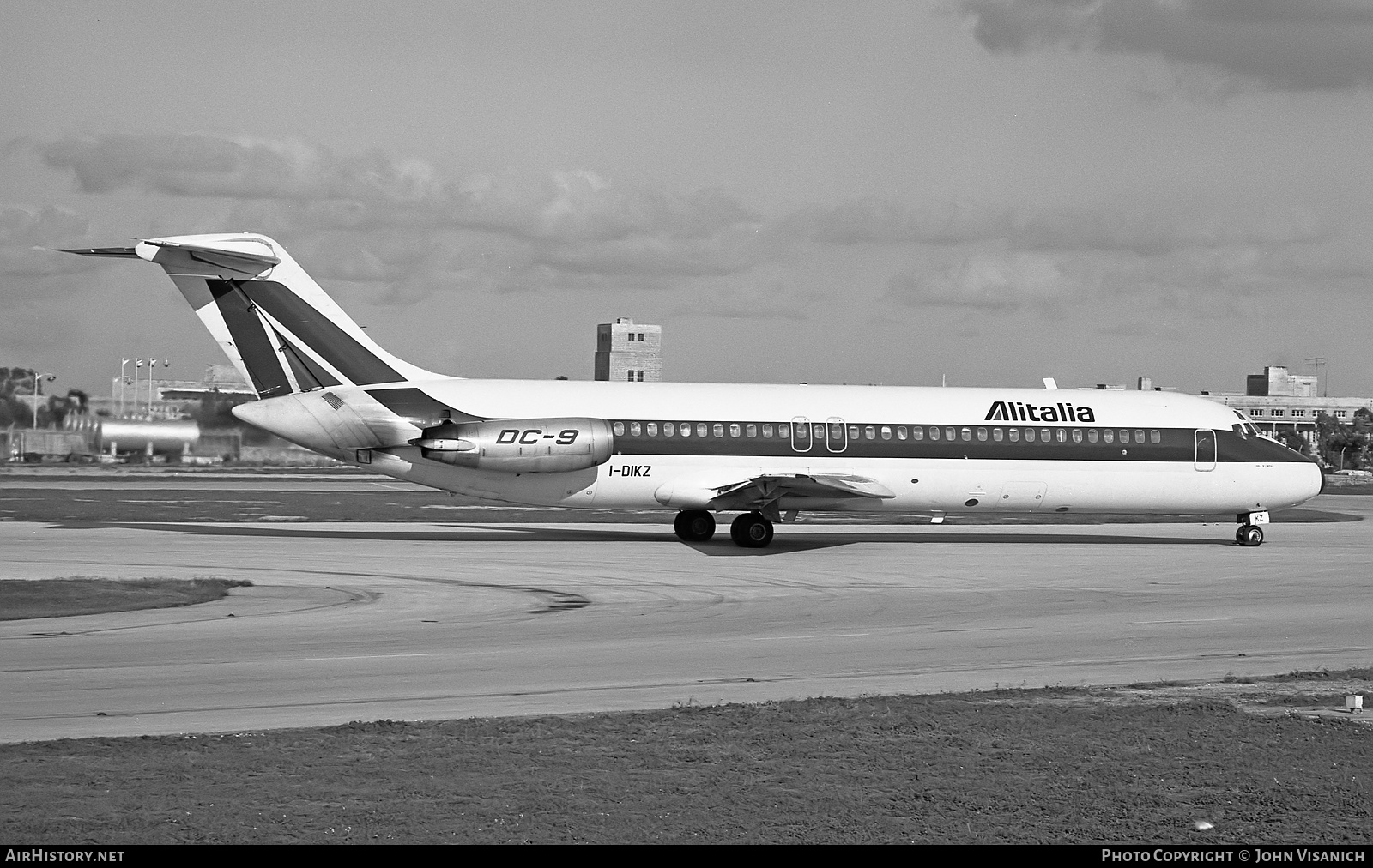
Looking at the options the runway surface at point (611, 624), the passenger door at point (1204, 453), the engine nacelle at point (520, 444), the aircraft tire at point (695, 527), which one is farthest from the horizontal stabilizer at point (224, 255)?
the passenger door at point (1204, 453)

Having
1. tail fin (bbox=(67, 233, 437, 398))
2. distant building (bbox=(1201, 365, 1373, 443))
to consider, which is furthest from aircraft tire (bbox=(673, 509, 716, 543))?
distant building (bbox=(1201, 365, 1373, 443))

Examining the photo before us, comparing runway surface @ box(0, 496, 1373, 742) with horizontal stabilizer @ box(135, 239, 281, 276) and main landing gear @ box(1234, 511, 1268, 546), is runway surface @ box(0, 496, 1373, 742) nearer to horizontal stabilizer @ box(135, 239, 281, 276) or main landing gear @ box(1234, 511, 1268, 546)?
A: main landing gear @ box(1234, 511, 1268, 546)

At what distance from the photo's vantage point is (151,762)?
9.17 meters

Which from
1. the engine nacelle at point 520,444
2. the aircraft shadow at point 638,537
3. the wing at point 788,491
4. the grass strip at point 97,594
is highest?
the engine nacelle at point 520,444

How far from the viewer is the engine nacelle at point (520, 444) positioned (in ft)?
91.2

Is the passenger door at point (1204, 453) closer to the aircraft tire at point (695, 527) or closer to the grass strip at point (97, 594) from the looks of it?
the aircraft tire at point (695, 527)

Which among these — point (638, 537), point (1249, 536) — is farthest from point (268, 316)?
point (1249, 536)

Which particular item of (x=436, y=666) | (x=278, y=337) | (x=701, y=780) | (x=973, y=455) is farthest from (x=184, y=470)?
(x=701, y=780)

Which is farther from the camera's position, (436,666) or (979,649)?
(979,649)

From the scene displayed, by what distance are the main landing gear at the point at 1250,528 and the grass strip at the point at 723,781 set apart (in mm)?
22778

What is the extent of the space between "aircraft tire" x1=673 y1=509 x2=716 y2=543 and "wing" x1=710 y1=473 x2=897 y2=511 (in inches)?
44.5

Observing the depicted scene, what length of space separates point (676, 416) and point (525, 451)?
367 cm

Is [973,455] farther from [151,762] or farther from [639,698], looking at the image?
[151,762]

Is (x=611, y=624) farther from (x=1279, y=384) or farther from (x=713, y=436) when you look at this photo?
(x=1279, y=384)
